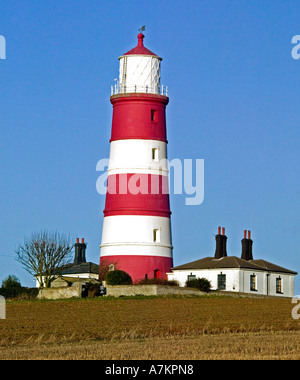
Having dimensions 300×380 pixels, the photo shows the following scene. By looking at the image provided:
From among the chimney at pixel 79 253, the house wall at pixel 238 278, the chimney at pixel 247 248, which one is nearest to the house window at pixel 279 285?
the house wall at pixel 238 278

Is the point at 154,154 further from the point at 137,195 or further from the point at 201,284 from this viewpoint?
the point at 201,284

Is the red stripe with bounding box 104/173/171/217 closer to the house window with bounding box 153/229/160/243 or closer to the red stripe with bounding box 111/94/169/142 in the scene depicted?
the house window with bounding box 153/229/160/243

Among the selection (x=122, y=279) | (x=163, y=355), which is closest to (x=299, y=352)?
(x=163, y=355)

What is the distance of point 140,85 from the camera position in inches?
2018

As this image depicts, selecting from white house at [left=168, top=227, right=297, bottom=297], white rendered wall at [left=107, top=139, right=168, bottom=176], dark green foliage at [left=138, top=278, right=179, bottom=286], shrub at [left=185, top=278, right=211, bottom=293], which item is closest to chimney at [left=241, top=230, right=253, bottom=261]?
white house at [left=168, top=227, right=297, bottom=297]

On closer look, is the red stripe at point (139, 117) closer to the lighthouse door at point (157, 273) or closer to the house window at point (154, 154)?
the house window at point (154, 154)

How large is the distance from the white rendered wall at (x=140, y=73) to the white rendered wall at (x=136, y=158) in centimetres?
297

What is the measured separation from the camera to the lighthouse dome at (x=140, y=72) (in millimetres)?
51281

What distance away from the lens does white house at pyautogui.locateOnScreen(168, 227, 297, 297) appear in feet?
171

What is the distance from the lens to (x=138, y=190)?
49.5 m

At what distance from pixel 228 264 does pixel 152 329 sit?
20.5m

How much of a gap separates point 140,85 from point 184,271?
990 cm

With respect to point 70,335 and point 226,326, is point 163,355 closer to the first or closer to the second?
point 70,335

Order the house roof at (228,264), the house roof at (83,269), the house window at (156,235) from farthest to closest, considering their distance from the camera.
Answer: the house roof at (83,269) < the house roof at (228,264) < the house window at (156,235)
